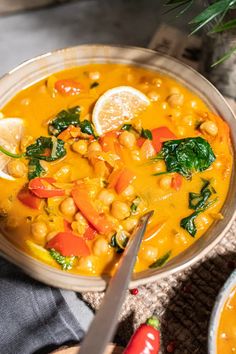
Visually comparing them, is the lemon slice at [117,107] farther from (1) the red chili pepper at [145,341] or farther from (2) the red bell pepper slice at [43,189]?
(1) the red chili pepper at [145,341]

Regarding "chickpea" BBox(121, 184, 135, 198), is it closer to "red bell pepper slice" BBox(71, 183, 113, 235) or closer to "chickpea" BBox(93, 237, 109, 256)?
"red bell pepper slice" BBox(71, 183, 113, 235)

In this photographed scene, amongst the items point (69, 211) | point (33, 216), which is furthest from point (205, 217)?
point (33, 216)

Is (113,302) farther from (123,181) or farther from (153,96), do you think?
(153,96)

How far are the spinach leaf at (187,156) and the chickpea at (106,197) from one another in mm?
352

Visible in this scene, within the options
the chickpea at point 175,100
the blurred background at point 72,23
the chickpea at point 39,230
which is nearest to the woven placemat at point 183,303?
the chickpea at point 39,230

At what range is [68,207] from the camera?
257 centimetres

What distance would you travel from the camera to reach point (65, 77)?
3125 millimetres

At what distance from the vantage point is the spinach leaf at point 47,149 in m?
2.77

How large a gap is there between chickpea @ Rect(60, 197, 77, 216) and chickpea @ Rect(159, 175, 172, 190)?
46cm

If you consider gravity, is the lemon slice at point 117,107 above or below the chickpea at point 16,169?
above

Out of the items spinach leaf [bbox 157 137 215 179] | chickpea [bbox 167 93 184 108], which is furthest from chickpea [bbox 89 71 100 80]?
spinach leaf [bbox 157 137 215 179]

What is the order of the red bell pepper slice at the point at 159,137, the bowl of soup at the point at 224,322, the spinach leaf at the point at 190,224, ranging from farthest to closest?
the red bell pepper slice at the point at 159,137
the spinach leaf at the point at 190,224
the bowl of soup at the point at 224,322

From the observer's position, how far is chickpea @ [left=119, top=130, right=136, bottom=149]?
2.79 m

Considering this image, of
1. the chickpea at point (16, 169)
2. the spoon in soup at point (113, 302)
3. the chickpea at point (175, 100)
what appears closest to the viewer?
the spoon in soup at point (113, 302)
